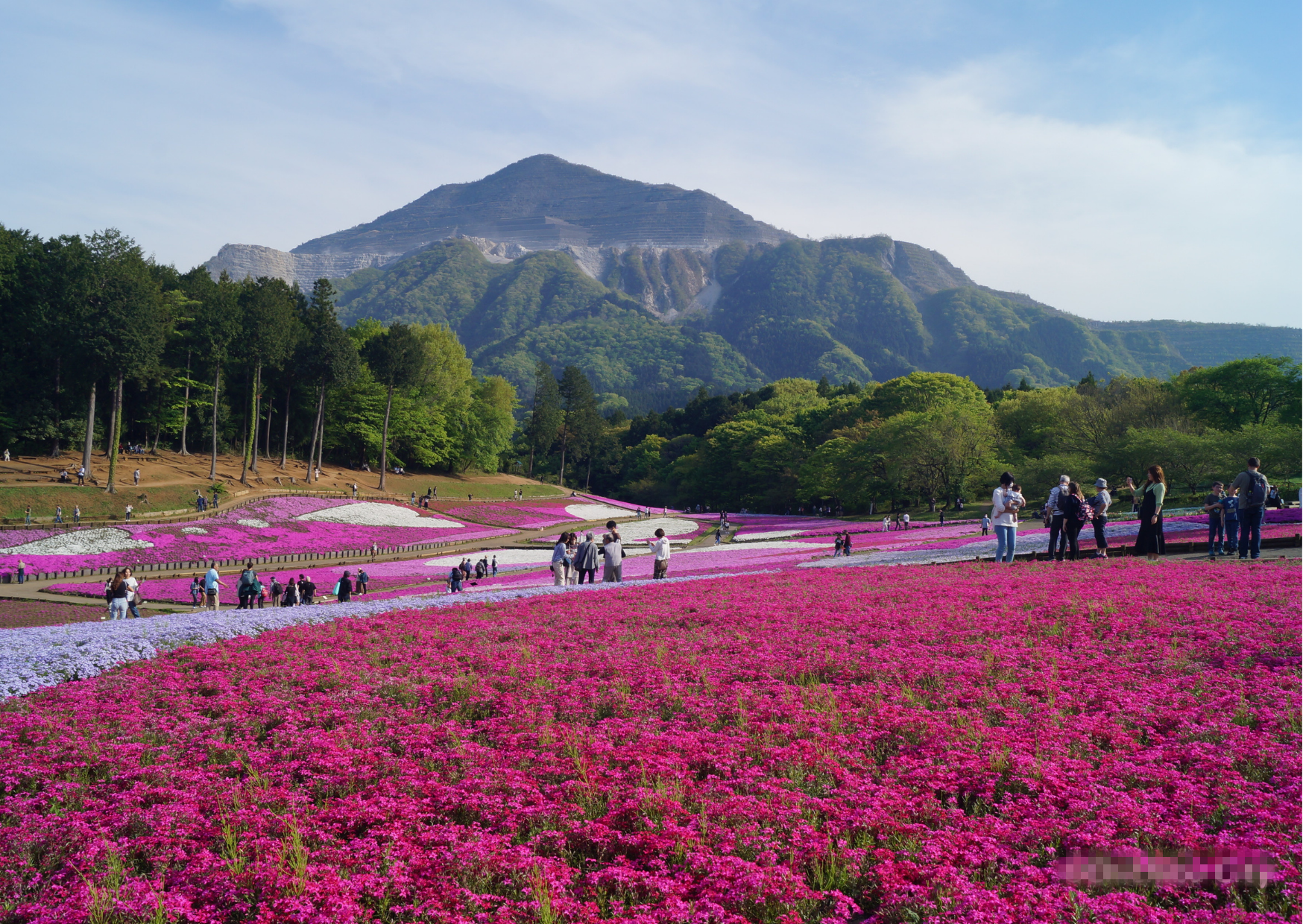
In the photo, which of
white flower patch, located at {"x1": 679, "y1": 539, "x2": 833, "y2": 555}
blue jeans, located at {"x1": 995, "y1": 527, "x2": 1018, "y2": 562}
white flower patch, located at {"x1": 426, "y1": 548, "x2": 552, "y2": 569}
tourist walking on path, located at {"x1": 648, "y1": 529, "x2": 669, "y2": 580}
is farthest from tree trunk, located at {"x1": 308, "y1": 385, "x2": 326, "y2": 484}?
blue jeans, located at {"x1": 995, "y1": 527, "x2": 1018, "y2": 562}

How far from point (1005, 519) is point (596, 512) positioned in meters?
61.5

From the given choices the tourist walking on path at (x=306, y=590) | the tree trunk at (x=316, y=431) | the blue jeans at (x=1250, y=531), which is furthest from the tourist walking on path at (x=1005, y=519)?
the tree trunk at (x=316, y=431)

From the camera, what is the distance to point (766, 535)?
198 feet

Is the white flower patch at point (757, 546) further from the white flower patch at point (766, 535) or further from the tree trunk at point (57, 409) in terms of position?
the tree trunk at point (57, 409)

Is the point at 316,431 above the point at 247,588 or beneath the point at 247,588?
above

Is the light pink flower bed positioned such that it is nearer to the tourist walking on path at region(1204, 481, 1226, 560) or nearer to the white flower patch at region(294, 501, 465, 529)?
the white flower patch at region(294, 501, 465, 529)

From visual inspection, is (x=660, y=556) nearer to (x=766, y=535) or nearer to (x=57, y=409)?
(x=766, y=535)

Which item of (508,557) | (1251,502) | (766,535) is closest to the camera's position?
(1251,502)

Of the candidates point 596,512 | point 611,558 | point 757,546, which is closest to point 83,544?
point 611,558

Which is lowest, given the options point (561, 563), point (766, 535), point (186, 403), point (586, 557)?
point (766, 535)

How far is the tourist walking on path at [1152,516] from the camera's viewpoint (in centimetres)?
1931

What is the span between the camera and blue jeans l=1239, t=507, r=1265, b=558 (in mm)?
18406

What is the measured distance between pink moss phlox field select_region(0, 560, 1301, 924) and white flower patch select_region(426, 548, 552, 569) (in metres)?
30.2

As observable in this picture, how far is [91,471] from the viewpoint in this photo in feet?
A: 178
